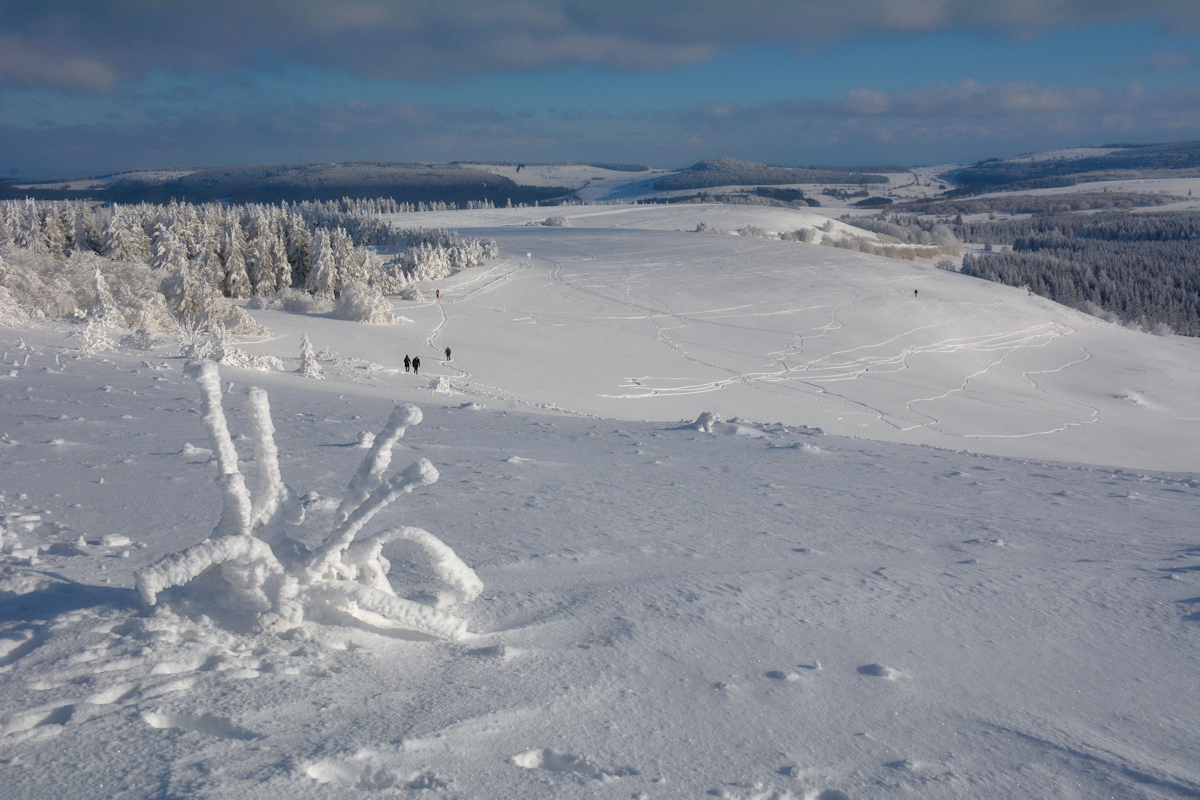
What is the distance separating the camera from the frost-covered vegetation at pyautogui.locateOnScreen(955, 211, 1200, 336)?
63.4 meters

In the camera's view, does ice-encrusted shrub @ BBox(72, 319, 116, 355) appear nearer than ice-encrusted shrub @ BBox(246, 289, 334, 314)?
Yes

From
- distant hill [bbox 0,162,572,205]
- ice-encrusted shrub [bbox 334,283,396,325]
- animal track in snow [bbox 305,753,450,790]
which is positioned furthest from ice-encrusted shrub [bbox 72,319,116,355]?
distant hill [bbox 0,162,572,205]

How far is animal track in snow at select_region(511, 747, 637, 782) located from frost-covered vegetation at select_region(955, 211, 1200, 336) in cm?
5595

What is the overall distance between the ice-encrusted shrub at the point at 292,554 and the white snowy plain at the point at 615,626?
0.30 ft

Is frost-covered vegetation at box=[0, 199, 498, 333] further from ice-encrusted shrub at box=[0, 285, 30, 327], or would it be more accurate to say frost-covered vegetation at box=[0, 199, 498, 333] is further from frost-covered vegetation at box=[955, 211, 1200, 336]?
frost-covered vegetation at box=[955, 211, 1200, 336]

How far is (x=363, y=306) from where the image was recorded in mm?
27594

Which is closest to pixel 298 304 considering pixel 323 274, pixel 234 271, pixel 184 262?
pixel 184 262

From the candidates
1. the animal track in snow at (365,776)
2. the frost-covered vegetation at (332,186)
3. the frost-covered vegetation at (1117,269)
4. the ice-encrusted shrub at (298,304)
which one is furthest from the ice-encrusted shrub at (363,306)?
the frost-covered vegetation at (332,186)

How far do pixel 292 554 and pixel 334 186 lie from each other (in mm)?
176387

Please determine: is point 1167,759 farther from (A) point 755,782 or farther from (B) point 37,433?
(B) point 37,433

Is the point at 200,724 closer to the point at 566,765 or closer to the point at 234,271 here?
the point at 566,765

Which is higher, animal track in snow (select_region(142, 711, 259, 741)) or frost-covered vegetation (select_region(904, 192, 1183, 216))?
frost-covered vegetation (select_region(904, 192, 1183, 216))

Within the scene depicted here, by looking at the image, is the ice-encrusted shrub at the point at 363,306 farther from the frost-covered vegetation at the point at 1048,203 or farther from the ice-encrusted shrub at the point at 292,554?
the frost-covered vegetation at the point at 1048,203

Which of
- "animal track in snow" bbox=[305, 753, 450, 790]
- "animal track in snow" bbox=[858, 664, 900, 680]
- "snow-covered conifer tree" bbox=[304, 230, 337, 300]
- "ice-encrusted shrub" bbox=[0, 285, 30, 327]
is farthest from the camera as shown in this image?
"snow-covered conifer tree" bbox=[304, 230, 337, 300]
